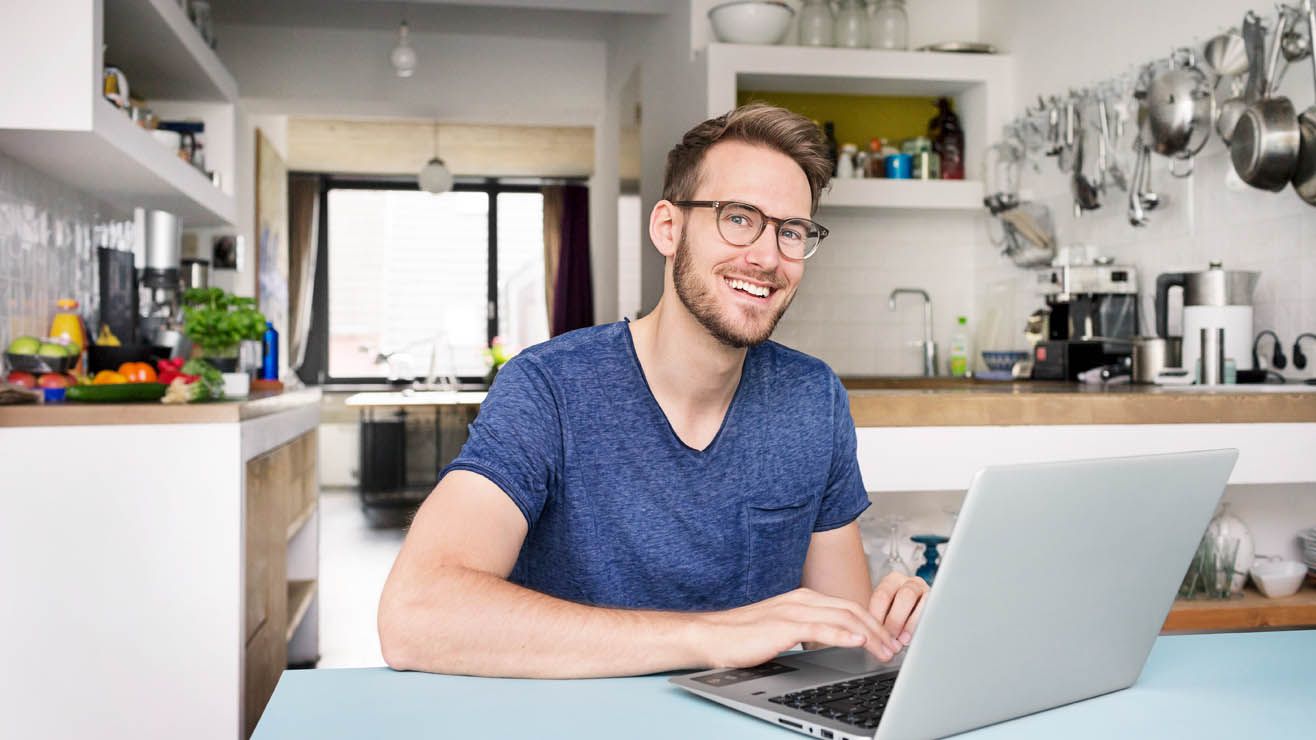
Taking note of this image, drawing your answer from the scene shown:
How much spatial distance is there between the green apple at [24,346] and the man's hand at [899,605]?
7.91ft

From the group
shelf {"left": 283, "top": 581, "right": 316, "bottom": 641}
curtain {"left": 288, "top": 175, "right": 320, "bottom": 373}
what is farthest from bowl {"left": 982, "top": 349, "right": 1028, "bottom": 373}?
curtain {"left": 288, "top": 175, "right": 320, "bottom": 373}

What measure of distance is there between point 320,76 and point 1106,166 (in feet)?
12.8

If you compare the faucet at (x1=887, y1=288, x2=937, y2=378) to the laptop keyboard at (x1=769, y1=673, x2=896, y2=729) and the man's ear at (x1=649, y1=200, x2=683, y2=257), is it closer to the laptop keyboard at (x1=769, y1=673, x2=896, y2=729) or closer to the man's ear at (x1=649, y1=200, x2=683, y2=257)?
the man's ear at (x1=649, y1=200, x2=683, y2=257)

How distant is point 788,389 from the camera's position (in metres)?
1.53

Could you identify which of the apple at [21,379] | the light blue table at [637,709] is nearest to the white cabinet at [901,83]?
the apple at [21,379]

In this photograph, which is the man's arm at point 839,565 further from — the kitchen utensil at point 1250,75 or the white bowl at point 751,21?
the white bowl at point 751,21

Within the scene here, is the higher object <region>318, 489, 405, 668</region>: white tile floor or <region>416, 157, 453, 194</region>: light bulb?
<region>416, 157, 453, 194</region>: light bulb

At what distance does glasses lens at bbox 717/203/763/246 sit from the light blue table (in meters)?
0.59

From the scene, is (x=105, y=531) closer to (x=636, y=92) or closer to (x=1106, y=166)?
(x=1106, y=166)

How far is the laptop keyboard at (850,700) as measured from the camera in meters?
0.87

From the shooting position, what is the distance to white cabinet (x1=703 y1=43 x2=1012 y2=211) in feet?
14.3

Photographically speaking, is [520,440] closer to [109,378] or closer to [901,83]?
[109,378]

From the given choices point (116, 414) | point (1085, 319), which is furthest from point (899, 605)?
point (1085, 319)

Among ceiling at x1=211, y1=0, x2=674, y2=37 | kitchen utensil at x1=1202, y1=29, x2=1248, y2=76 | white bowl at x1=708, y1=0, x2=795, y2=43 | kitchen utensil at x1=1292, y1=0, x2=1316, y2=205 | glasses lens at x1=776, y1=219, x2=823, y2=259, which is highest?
ceiling at x1=211, y1=0, x2=674, y2=37
